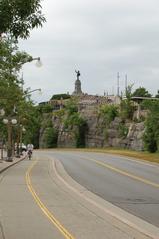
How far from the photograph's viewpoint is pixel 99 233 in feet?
40.9

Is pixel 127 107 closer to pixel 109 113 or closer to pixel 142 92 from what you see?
pixel 109 113

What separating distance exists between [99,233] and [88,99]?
13761cm

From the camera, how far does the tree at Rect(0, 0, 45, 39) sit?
→ 11.8m

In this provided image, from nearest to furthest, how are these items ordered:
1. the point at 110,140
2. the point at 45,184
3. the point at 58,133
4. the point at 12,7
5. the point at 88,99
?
the point at 12,7 → the point at 45,184 → the point at 110,140 → the point at 58,133 → the point at 88,99

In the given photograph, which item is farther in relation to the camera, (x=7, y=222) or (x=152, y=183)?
(x=152, y=183)

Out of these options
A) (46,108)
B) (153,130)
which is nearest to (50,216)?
(153,130)

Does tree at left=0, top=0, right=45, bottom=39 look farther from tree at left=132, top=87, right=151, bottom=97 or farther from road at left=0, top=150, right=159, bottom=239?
tree at left=132, top=87, right=151, bottom=97

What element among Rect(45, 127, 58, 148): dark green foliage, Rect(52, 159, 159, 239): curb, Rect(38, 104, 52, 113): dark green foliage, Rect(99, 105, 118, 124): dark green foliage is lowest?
Rect(52, 159, 159, 239): curb

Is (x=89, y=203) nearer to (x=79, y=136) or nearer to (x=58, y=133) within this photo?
(x=79, y=136)

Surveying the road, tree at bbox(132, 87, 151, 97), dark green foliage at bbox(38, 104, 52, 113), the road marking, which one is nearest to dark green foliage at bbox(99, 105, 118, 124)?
tree at bbox(132, 87, 151, 97)

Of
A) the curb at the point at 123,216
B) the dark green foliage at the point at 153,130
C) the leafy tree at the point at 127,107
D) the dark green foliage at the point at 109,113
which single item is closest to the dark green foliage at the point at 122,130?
the leafy tree at the point at 127,107

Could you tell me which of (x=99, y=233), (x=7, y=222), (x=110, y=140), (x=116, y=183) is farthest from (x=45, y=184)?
(x=110, y=140)

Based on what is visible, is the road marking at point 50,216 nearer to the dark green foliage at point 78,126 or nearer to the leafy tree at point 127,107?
the leafy tree at point 127,107

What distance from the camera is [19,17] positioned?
12.2 m
